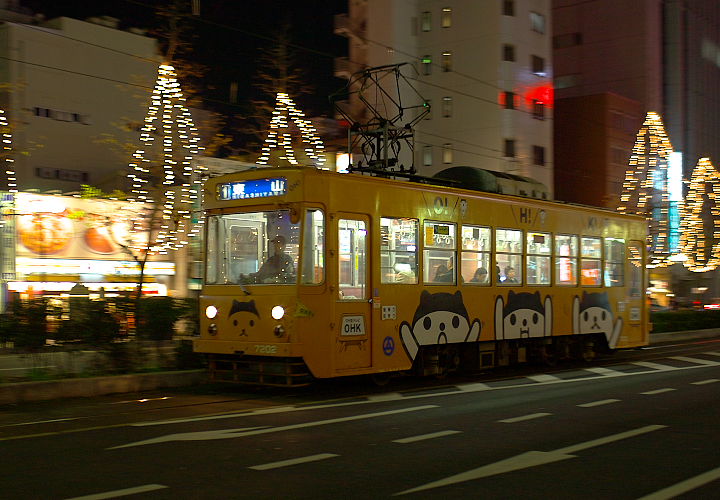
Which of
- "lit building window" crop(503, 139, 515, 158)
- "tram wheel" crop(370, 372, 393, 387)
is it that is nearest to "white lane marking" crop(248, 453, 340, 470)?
"tram wheel" crop(370, 372, 393, 387)

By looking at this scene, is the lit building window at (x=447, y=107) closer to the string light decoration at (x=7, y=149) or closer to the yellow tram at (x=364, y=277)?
the string light decoration at (x=7, y=149)

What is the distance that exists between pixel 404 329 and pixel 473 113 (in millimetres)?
36771

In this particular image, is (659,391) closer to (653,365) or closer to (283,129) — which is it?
(653,365)

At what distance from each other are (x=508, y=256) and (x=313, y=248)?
535cm

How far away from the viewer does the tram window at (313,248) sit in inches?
499

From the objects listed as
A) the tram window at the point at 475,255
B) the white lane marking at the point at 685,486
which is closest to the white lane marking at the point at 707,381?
the tram window at the point at 475,255

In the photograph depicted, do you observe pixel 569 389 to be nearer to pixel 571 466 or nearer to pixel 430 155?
pixel 571 466

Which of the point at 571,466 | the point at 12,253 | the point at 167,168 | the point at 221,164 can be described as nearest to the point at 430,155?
the point at 221,164

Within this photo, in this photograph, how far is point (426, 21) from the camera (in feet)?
172

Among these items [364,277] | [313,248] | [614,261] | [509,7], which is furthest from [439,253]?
[509,7]

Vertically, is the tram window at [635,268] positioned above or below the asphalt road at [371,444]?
above

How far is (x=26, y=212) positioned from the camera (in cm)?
2820

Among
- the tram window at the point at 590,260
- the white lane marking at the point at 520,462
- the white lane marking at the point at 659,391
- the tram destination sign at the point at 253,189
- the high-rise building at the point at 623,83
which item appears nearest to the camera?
the white lane marking at the point at 520,462

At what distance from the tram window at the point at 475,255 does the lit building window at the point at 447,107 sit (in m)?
35.4
